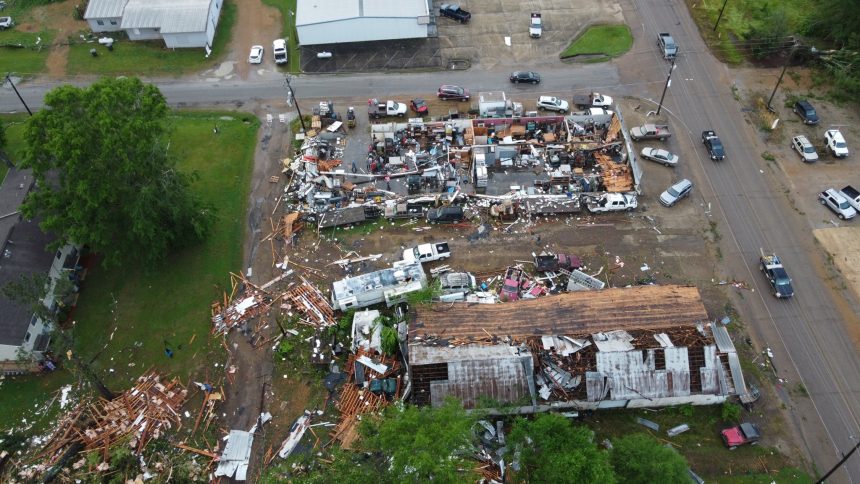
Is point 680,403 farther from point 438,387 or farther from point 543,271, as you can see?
point 438,387

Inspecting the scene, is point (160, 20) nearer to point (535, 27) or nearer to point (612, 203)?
point (535, 27)

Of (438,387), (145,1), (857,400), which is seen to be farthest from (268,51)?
(857,400)

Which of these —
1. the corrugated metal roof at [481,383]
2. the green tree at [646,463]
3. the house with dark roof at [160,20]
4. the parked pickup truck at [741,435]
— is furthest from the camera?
the house with dark roof at [160,20]

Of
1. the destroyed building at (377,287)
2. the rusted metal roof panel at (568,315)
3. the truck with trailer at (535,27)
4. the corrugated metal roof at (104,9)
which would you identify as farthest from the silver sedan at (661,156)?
the corrugated metal roof at (104,9)

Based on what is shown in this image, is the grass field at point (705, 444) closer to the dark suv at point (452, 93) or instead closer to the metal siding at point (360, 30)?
the dark suv at point (452, 93)

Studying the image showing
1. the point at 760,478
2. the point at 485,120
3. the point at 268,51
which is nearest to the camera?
the point at 760,478
